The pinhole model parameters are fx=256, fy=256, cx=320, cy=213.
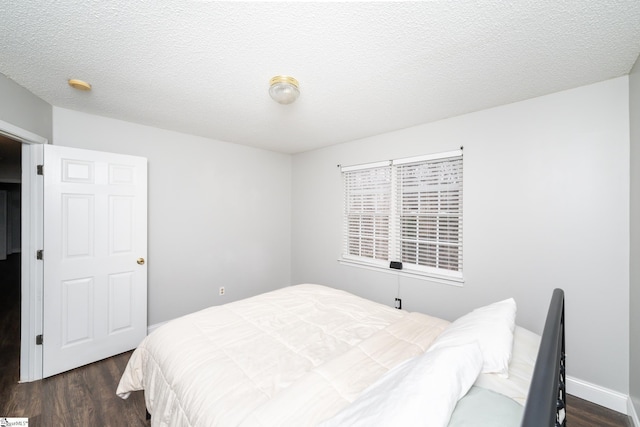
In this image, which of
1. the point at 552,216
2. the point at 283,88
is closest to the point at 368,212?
the point at 552,216

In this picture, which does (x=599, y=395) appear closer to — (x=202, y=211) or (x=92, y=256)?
(x=202, y=211)

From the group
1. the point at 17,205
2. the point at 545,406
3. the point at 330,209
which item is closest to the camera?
the point at 545,406

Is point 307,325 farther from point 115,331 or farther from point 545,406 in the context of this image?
point 115,331

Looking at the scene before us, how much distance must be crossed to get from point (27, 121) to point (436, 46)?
10.7ft

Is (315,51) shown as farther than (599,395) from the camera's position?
No

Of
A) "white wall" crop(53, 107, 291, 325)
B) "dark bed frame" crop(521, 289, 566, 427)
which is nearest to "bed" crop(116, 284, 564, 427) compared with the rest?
"dark bed frame" crop(521, 289, 566, 427)

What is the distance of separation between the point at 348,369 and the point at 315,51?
1838mm

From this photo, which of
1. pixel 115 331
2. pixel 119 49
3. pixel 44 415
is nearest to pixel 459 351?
pixel 119 49

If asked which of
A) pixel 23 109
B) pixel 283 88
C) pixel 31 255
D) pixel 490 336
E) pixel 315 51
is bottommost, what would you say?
pixel 490 336

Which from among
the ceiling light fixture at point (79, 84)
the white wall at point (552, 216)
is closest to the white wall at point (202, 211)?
the ceiling light fixture at point (79, 84)

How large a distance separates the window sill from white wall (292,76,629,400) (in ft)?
0.20

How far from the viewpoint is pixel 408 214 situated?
3107 millimetres

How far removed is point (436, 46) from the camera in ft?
5.20

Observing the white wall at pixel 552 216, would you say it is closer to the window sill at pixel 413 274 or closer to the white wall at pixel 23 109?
the window sill at pixel 413 274
